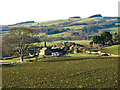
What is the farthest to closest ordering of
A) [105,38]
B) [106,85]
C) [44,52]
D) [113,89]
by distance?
[105,38] → [44,52] → [106,85] → [113,89]

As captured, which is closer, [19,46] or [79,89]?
[79,89]

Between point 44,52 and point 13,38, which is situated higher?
point 13,38

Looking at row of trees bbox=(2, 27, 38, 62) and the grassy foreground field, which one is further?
row of trees bbox=(2, 27, 38, 62)

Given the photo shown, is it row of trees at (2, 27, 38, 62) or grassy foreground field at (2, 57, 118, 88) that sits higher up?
row of trees at (2, 27, 38, 62)

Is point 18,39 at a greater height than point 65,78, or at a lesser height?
greater

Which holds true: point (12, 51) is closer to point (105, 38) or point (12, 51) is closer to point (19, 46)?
point (19, 46)

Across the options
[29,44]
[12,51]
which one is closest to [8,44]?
[12,51]

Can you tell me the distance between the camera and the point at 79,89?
26.8m

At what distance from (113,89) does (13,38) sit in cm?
6141

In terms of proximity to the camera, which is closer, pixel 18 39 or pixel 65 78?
pixel 65 78

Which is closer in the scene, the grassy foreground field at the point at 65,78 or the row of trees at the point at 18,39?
the grassy foreground field at the point at 65,78

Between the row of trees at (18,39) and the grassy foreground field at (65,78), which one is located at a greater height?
the row of trees at (18,39)

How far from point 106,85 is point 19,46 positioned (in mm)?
60926

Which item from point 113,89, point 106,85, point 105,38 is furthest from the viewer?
point 105,38
